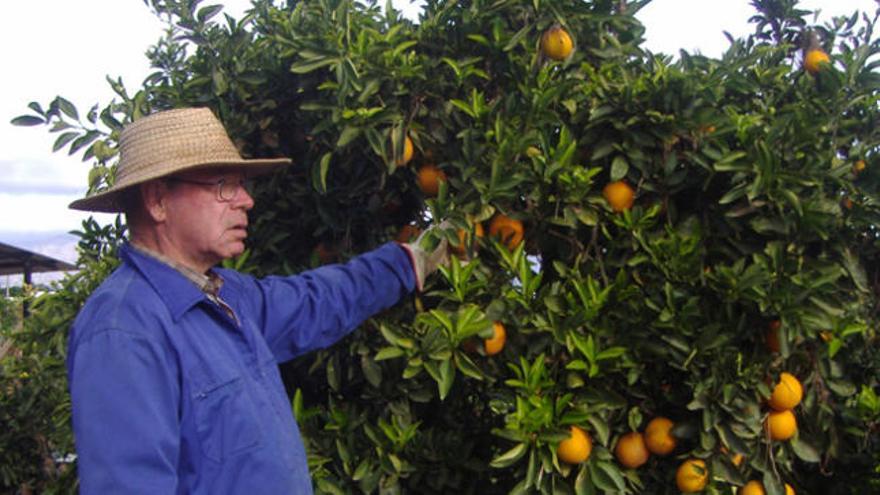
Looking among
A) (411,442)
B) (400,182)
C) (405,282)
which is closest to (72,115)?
(400,182)

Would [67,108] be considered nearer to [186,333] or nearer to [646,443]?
[186,333]

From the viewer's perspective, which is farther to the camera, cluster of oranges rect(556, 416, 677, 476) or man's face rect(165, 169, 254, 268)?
cluster of oranges rect(556, 416, 677, 476)

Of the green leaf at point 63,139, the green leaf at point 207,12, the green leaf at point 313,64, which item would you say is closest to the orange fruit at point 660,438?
the green leaf at point 313,64

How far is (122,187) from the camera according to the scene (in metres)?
1.74

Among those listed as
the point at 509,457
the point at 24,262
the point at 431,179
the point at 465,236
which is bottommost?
the point at 24,262

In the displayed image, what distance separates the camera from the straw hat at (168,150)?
1.76 meters

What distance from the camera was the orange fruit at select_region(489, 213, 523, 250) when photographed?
2.06 metres

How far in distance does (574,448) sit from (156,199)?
103cm

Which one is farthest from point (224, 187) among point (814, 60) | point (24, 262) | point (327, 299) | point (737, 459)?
point (24, 262)

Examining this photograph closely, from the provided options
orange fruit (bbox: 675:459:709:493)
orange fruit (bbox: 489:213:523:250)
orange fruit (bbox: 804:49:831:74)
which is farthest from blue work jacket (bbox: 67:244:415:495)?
orange fruit (bbox: 804:49:831:74)

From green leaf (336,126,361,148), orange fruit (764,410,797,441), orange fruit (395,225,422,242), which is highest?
green leaf (336,126,361,148)

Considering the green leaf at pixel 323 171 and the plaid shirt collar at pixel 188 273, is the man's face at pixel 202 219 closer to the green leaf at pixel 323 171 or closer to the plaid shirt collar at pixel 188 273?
the plaid shirt collar at pixel 188 273

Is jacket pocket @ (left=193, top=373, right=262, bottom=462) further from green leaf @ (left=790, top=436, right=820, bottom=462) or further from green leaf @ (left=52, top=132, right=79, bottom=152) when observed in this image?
green leaf @ (left=790, top=436, right=820, bottom=462)

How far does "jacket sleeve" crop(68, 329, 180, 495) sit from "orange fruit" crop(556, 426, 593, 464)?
2.71 feet
